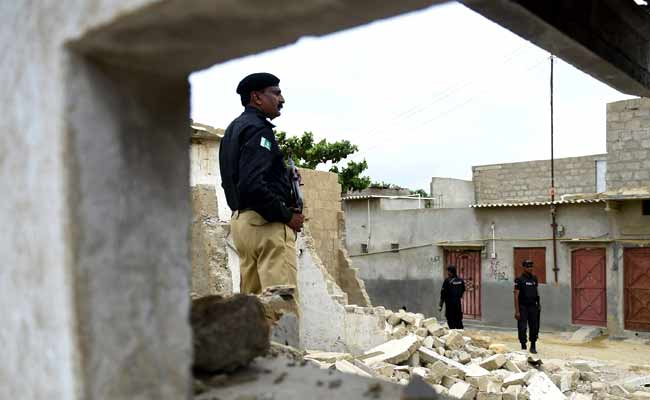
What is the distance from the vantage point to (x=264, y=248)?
3527 millimetres

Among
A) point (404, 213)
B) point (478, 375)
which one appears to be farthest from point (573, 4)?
point (404, 213)

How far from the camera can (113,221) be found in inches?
50.3

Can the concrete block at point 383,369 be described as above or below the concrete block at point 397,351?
above

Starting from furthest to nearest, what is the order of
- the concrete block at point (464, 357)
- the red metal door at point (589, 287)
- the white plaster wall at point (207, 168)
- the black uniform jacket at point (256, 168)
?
the red metal door at point (589, 287), the white plaster wall at point (207, 168), the concrete block at point (464, 357), the black uniform jacket at point (256, 168)

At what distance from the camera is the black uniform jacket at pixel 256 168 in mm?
3318

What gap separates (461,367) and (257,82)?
3.93 meters

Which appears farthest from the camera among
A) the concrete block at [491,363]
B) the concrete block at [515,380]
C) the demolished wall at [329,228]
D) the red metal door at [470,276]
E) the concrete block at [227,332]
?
the red metal door at [470,276]

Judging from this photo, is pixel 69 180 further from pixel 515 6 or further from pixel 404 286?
pixel 404 286

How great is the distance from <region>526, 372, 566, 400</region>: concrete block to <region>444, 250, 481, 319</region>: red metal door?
9.92 m

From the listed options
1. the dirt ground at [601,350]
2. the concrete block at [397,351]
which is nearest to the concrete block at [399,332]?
the concrete block at [397,351]

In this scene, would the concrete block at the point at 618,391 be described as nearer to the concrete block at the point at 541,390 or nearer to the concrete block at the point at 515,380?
the concrete block at the point at 541,390

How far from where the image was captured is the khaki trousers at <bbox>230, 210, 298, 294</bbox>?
11.5 feet

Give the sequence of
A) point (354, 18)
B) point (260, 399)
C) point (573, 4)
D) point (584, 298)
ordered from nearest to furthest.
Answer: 1. point (354, 18)
2. point (260, 399)
3. point (573, 4)
4. point (584, 298)

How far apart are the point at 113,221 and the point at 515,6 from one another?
1779 mm
